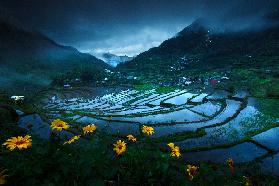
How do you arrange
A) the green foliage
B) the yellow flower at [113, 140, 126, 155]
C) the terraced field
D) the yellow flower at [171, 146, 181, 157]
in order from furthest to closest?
the green foliage
the terraced field
the yellow flower at [171, 146, 181, 157]
the yellow flower at [113, 140, 126, 155]

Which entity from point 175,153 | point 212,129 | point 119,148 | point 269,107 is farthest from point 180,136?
point 119,148

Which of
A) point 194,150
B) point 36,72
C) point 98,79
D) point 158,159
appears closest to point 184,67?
point 98,79

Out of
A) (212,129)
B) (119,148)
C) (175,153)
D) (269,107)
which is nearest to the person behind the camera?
(119,148)

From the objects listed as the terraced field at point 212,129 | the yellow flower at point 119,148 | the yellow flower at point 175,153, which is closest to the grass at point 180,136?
the terraced field at point 212,129

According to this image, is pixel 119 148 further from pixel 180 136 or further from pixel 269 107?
pixel 269 107

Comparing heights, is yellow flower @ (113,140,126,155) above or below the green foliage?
above

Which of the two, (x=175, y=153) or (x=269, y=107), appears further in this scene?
(x=269, y=107)

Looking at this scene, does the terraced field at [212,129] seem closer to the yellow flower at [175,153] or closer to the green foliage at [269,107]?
the green foliage at [269,107]

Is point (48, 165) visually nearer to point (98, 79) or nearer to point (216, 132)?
point (216, 132)

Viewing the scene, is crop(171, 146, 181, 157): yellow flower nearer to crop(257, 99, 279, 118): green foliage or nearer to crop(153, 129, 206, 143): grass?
crop(153, 129, 206, 143): grass

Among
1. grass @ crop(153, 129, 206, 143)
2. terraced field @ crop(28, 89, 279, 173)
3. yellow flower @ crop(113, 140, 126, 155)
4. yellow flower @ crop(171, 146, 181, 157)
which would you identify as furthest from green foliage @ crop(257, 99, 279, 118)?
yellow flower @ crop(113, 140, 126, 155)

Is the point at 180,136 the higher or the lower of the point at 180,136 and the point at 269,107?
the lower
